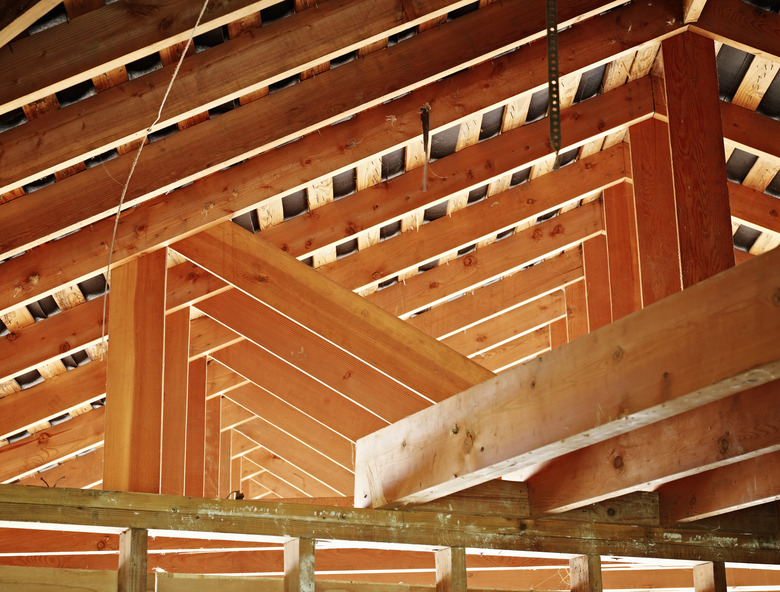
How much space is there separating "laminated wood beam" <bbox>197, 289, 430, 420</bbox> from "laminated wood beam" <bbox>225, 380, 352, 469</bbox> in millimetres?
2008

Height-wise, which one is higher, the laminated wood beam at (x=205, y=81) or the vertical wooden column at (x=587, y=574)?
the laminated wood beam at (x=205, y=81)

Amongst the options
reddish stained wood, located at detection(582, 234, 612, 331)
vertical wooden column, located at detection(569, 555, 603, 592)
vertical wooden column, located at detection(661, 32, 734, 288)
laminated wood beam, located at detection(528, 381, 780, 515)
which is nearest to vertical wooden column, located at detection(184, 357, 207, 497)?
reddish stained wood, located at detection(582, 234, 612, 331)

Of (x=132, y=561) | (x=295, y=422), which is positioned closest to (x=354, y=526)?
(x=132, y=561)

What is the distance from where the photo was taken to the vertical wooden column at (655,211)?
486 centimetres

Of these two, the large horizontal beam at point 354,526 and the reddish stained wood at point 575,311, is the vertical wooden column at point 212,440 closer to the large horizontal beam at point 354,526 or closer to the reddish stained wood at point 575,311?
the reddish stained wood at point 575,311

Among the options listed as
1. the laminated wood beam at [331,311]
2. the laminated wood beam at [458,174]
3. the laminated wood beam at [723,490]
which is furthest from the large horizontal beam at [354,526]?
the laminated wood beam at [458,174]

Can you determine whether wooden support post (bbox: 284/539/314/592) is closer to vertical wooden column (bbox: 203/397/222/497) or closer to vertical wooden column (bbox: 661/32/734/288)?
vertical wooden column (bbox: 661/32/734/288)

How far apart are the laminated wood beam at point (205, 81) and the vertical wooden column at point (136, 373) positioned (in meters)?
0.77

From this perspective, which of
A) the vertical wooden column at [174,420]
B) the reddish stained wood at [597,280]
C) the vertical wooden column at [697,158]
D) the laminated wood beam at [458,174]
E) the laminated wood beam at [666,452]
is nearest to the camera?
the laminated wood beam at [666,452]

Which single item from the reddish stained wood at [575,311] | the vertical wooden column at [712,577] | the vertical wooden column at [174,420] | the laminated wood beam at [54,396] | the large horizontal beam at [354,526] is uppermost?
the reddish stained wood at [575,311]

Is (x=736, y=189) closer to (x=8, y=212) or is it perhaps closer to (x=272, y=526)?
(x=272, y=526)

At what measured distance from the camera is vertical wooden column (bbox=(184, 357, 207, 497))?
583 centimetres

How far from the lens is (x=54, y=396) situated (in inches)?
217

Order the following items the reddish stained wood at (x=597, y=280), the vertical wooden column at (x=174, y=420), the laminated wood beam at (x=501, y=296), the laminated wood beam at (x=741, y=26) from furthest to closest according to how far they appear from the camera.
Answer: the laminated wood beam at (x=501, y=296), the reddish stained wood at (x=597, y=280), the vertical wooden column at (x=174, y=420), the laminated wood beam at (x=741, y=26)
